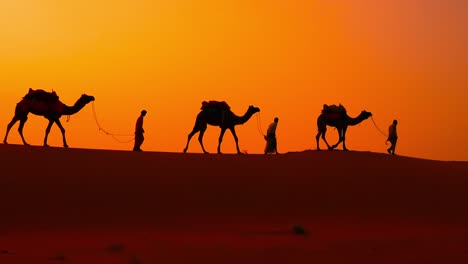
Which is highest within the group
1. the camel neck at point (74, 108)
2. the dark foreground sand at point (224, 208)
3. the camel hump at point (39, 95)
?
the camel hump at point (39, 95)

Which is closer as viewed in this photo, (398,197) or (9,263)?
(9,263)

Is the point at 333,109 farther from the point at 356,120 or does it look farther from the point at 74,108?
the point at 74,108

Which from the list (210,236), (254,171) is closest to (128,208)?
(210,236)

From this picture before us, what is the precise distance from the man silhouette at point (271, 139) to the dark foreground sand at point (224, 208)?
237cm

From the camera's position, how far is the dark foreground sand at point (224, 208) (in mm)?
10219

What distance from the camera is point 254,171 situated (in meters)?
18.4

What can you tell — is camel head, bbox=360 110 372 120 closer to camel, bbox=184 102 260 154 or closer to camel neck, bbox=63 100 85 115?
camel, bbox=184 102 260 154

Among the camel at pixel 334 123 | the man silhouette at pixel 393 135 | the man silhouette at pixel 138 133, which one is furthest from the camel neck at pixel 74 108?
the man silhouette at pixel 393 135

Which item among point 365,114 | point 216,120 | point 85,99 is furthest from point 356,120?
point 85,99

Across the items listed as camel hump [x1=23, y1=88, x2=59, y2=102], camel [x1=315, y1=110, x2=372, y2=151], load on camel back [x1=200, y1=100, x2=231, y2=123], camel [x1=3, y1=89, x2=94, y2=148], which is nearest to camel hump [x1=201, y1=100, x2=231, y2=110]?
load on camel back [x1=200, y1=100, x2=231, y2=123]

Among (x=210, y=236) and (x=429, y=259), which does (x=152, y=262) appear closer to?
(x=210, y=236)

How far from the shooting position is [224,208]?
15.2 meters

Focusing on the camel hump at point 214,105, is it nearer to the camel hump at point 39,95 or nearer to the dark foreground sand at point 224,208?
the dark foreground sand at point 224,208

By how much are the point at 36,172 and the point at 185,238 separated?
5412mm
